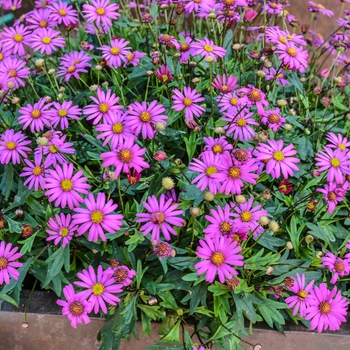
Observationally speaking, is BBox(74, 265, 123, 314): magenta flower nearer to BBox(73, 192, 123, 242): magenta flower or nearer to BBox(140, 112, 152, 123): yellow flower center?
BBox(73, 192, 123, 242): magenta flower

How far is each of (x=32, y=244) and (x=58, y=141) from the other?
255 millimetres

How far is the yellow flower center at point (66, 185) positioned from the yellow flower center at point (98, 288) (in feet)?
0.66

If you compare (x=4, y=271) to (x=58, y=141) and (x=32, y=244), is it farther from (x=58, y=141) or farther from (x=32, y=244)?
(x=58, y=141)

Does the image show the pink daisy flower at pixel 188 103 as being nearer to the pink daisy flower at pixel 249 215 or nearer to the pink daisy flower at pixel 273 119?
the pink daisy flower at pixel 273 119

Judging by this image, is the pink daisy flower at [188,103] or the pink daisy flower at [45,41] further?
the pink daisy flower at [45,41]

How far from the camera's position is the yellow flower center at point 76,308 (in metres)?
0.82

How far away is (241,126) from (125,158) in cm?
31

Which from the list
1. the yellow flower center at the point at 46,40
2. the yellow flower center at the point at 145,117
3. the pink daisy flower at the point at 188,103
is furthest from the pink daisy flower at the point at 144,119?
the yellow flower center at the point at 46,40

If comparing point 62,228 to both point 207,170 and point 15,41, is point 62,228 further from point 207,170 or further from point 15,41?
point 15,41

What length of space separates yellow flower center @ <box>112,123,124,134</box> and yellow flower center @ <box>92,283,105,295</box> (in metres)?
0.32

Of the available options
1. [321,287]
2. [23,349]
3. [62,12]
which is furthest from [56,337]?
[62,12]

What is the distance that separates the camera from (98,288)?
0.84 metres

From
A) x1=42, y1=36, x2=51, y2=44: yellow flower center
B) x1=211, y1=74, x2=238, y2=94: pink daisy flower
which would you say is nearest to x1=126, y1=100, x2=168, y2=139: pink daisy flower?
x1=211, y1=74, x2=238, y2=94: pink daisy flower

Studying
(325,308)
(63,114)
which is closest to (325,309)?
(325,308)
